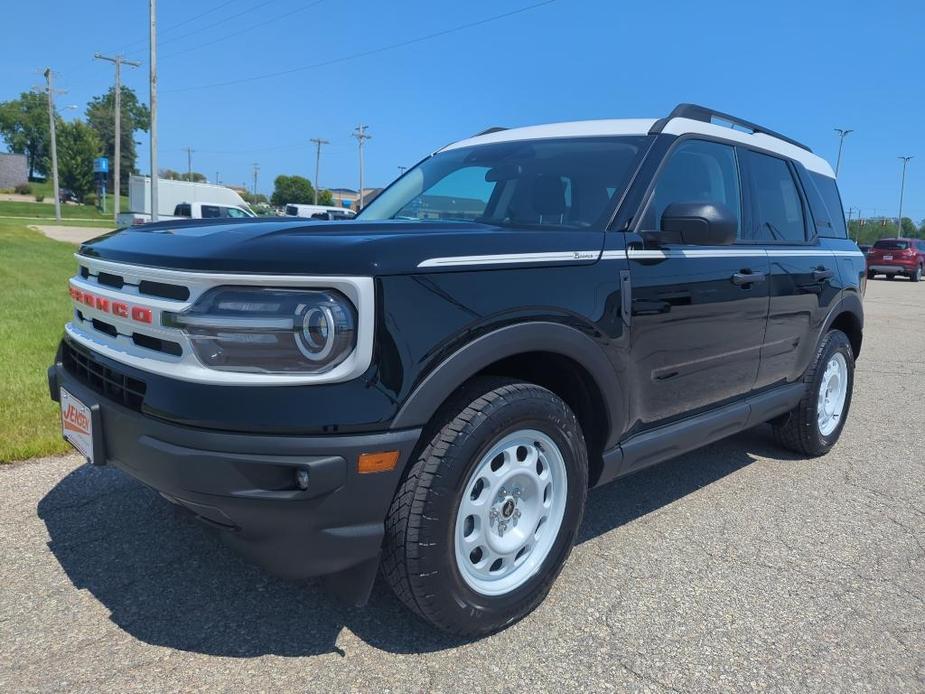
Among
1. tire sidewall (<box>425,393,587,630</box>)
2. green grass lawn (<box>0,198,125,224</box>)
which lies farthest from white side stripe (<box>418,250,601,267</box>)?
green grass lawn (<box>0,198,125,224</box>)

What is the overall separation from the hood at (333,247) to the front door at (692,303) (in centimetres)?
36

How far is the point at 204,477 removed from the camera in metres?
2.03

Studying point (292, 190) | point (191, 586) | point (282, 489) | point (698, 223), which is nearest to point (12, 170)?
point (292, 190)

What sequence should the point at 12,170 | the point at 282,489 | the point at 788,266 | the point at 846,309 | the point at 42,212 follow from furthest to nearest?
the point at 12,170, the point at 42,212, the point at 846,309, the point at 788,266, the point at 282,489

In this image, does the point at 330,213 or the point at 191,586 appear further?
the point at 330,213

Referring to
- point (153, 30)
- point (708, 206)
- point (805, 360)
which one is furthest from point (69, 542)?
point (153, 30)

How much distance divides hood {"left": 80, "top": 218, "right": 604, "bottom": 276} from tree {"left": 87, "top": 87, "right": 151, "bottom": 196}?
107721 mm

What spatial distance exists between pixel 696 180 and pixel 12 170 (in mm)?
108474

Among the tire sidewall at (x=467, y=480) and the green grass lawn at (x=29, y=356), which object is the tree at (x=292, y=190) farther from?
the tire sidewall at (x=467, y=480)

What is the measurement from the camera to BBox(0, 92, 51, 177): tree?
10519 cm

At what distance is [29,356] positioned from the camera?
611cm

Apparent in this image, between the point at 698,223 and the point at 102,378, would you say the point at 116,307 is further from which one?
the point at 698,223

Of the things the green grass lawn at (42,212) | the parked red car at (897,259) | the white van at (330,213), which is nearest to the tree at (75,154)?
the green grass lawn at (42,212)

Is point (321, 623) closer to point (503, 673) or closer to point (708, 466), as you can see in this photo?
point (503, 673)
